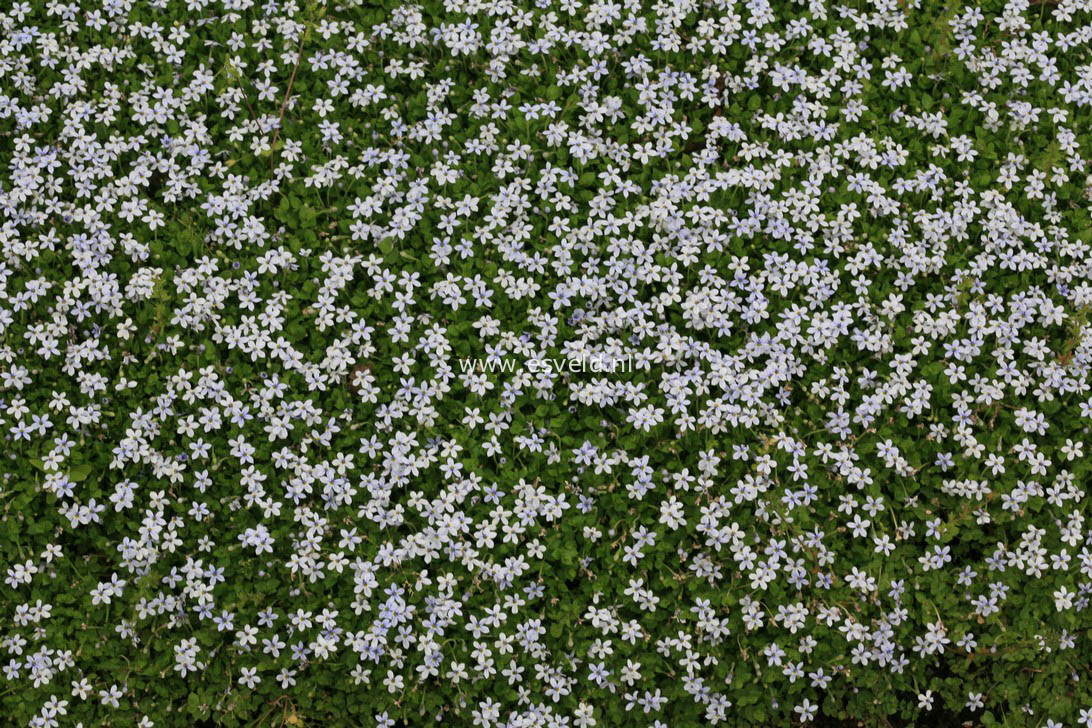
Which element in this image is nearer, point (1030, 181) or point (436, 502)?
point (436, 502)

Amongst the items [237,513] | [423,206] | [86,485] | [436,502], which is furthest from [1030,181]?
[86,485]

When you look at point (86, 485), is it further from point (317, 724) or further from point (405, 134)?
point (405, 134)

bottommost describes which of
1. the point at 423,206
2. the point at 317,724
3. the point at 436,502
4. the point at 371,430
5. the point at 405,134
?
the point at 317,724

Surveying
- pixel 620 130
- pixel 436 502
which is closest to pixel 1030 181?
pixel 620 130

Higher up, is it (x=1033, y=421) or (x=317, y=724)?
(x=1033, y=421)

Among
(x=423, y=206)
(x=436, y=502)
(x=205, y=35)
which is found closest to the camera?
(x=436, y=502)

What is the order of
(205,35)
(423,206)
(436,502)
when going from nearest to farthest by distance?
(436,502)
(423,206)
(205,35)
